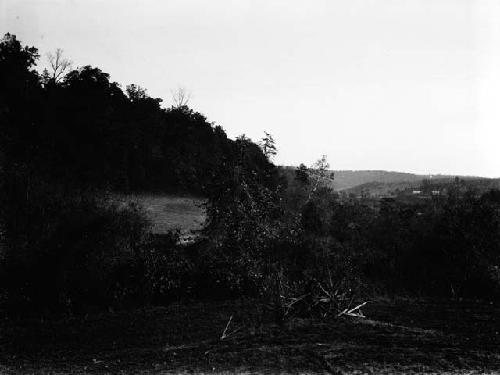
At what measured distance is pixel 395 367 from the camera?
33.5 feet

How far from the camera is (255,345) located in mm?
11914

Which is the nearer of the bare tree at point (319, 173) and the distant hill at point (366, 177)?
the bare tree at point (319, 173)

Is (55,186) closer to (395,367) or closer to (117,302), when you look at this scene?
(117,302)

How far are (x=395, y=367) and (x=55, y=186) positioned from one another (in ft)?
74.1

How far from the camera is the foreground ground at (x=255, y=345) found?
10336 millimetres

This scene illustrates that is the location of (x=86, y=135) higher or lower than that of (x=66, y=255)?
higher

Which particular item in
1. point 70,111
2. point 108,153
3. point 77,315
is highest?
point 70,111

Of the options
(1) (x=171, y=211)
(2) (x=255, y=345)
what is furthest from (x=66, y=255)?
(1) (x=171, y=211)

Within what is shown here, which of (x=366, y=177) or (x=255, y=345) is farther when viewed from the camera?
(x=366, y=177)

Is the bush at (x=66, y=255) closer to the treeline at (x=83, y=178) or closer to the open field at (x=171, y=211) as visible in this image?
the treeline at (x=83, y=178)

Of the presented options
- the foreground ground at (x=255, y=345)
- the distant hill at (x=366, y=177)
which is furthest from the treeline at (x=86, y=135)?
the distant hill at (x=366, y=177)

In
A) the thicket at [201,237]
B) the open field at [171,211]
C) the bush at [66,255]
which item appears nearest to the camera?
the thicket at [201,237]

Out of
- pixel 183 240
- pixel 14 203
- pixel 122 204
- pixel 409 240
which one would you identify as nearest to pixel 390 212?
pixel 409 240

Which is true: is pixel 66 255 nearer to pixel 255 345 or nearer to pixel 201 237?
pixel 201 237
